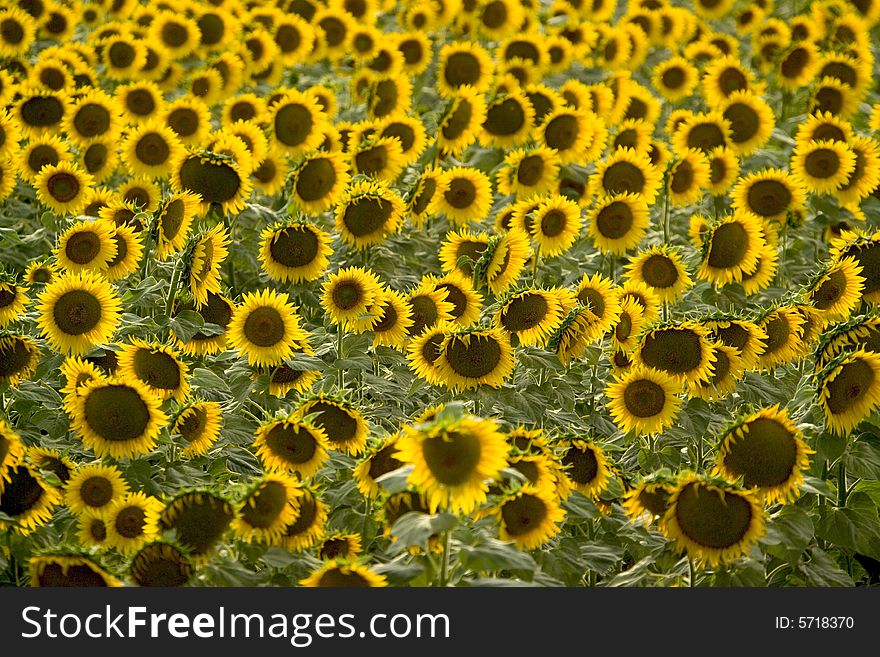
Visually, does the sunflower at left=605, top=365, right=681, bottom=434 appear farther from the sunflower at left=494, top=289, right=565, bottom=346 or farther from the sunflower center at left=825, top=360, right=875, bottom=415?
the sunflower center at left=825, top=360, right=875, bottom=415

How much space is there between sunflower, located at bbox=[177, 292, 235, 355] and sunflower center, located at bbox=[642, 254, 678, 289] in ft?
5.48

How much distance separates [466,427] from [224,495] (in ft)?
2.25

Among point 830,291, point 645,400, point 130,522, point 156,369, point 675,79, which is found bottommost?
point 130,522

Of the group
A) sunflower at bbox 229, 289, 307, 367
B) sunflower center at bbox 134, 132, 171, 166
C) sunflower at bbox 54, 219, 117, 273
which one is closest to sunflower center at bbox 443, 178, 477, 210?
sunflower center at bbox 134, 132, 171, 166

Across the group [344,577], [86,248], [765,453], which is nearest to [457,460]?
[344,577]

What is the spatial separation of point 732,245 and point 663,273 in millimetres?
328

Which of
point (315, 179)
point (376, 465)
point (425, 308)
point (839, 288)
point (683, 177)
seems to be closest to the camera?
point (376, 465)

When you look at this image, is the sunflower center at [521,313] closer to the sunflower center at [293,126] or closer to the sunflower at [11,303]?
the sunflower at [11,303]

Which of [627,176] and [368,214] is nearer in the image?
[368,214]

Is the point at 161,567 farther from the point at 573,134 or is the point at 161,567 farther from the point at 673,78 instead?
the point at 673,78

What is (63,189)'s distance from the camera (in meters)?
5.15

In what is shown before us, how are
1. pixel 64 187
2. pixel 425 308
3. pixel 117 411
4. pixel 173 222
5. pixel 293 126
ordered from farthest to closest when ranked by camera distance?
pixel 293 126
pixel 64 187
pixel 173 222
pixel 425 308
pixel 117 411

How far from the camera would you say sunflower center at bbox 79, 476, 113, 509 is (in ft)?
11.0

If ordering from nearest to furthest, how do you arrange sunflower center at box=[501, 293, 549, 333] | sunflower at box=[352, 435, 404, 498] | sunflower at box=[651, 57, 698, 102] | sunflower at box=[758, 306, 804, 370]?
sunflower at box=[352, 435, 404, 498] < sunflower at box=[758, 306, 804, 370] < sunflower center at box=[501, 293, 549, 333] < sunflower at box=[651, 57, 698, 102]
